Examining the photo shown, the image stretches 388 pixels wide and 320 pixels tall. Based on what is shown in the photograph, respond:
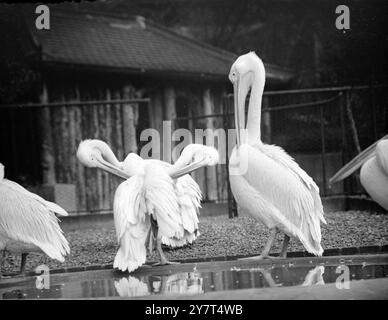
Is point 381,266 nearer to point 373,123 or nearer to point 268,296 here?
point 268,296

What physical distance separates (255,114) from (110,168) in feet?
4.91

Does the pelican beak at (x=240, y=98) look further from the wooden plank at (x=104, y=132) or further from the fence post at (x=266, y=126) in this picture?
the wooden plank at (x=104, y=132)

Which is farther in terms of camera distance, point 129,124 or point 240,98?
point 129,124

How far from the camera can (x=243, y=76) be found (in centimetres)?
568

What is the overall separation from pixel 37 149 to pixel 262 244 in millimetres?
3263

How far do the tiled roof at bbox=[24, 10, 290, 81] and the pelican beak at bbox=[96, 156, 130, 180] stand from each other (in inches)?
71.0

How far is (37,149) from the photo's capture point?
8.34 meters

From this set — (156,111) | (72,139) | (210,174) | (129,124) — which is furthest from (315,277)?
(72,139)

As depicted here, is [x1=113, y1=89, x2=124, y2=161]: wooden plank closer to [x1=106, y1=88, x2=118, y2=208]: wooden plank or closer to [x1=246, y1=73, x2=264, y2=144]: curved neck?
[x1=106, y1=88, x2=118, y2=208]: wooden plank

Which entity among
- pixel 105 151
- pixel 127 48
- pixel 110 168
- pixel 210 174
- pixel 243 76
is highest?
pixel 127 48

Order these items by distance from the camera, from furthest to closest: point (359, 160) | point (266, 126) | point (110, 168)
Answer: point (266, 126), point (359, 160), point (110, 168)

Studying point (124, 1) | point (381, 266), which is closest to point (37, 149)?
point (124, 1)

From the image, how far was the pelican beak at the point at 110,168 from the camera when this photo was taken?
6199 mm

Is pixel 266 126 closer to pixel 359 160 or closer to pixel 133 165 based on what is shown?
pixel 359 160
